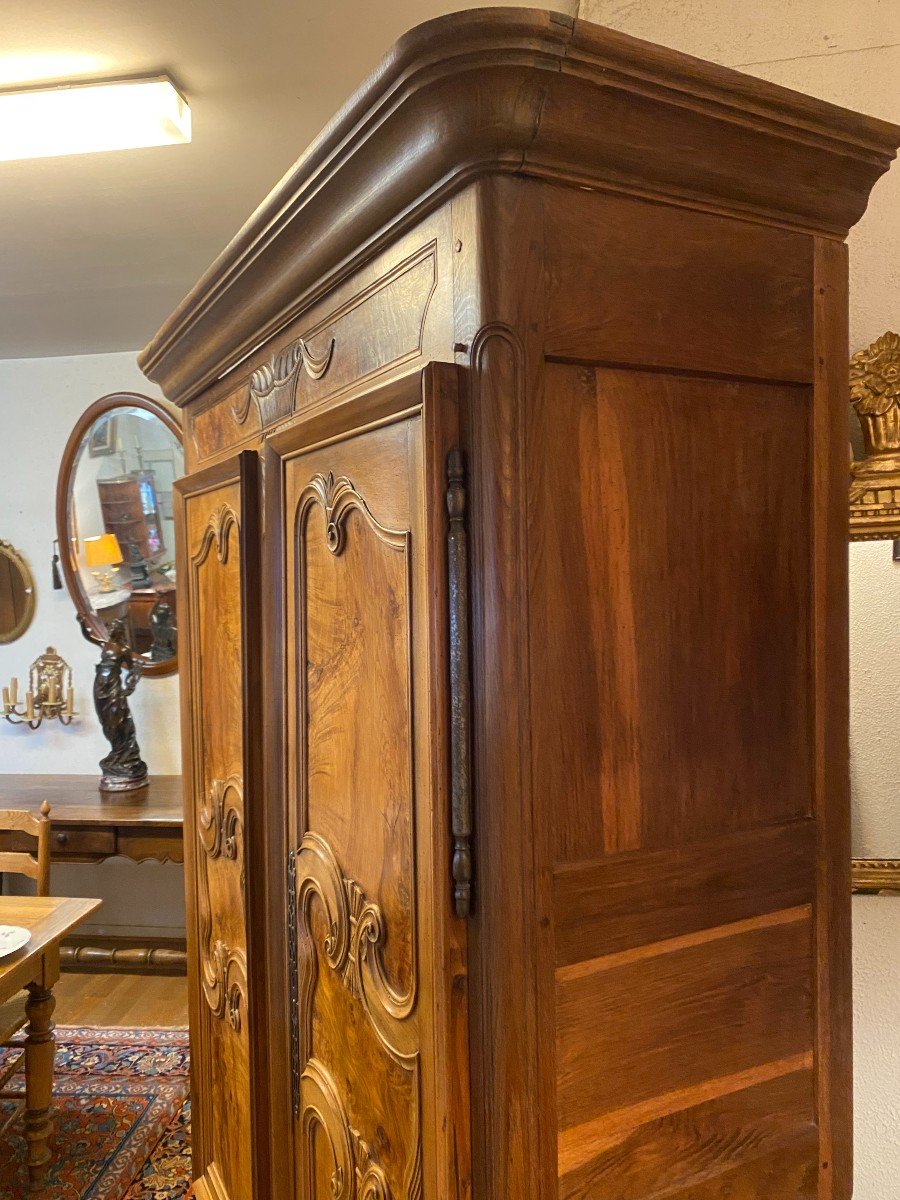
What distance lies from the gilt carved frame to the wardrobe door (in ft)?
3.25

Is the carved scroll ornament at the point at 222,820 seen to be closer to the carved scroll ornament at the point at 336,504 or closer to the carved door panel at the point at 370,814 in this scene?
the carved door panel at the point at 370,814

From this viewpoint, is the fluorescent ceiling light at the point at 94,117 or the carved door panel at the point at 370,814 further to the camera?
the fluorescent ceiling light at the point at 94,117

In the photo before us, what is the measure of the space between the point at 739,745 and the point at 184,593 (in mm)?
1432

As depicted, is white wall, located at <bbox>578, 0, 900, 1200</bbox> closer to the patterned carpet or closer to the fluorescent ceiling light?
the fluorescent ceiling light

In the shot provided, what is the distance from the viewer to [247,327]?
155 cm

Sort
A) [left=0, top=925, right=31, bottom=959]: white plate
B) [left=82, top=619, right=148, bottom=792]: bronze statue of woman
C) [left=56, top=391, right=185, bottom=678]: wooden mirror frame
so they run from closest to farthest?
[left=0, top=925, right=31, bottom=959]: white plate
[left=82, top=619, right=148, bottom=792]: bronze statue of woman
[left=56, top=391, right=185, bottom=678]: wooden mirror frame

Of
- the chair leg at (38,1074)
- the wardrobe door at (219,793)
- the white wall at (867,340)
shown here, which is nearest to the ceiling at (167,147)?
the white wall at (867,340)

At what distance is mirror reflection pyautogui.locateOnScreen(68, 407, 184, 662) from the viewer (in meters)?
3.89

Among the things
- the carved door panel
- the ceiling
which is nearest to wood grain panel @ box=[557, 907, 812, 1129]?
the carved door panel

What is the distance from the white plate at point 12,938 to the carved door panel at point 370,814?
3.37 ft

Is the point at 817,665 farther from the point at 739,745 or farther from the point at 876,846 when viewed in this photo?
the point at 876,846

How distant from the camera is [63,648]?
3.98 meters

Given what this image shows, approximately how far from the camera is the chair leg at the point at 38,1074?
2447mm

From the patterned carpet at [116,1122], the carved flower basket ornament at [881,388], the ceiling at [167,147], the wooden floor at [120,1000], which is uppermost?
the ceiling at [167,147]
